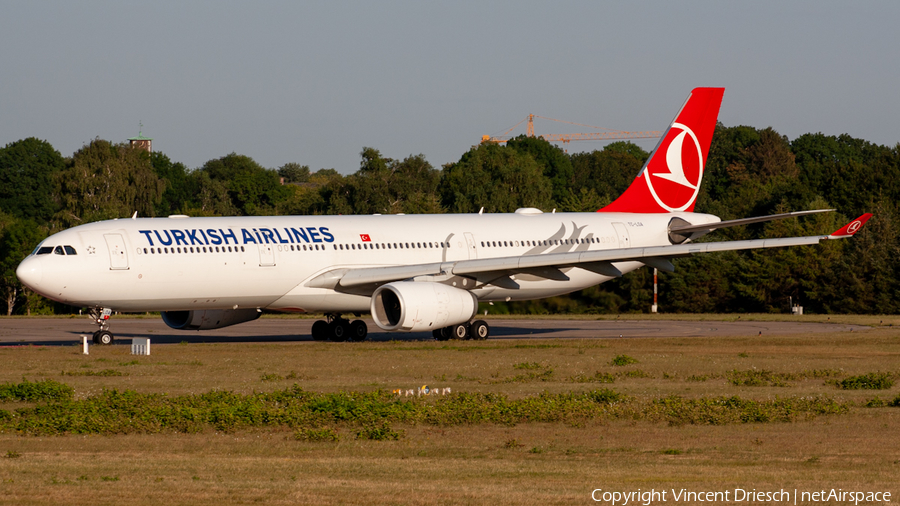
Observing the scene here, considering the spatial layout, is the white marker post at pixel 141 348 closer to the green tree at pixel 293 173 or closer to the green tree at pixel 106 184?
the green tree at pixel 106 184

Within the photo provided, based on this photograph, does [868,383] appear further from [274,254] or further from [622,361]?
[274,254]

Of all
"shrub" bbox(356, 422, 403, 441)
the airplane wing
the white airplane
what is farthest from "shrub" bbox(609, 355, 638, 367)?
"shrub" bbox(356, 422, 403, 441)

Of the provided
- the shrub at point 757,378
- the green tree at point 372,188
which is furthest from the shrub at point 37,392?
the green tree at point 372,188

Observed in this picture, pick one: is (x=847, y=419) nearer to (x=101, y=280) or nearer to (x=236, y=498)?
(x=236, y=498)

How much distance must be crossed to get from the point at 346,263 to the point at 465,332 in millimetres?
4054

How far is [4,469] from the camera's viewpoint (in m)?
11.5

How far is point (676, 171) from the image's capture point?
38844 millimetres

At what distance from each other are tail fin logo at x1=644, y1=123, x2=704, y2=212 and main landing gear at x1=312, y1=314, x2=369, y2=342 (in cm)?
1206

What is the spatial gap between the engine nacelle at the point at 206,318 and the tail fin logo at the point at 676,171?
15.0 metres

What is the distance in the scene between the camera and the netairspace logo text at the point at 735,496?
960 centimetres

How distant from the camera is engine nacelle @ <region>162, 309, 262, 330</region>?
104 ft

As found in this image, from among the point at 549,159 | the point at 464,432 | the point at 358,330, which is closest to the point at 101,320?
the point at 358,330

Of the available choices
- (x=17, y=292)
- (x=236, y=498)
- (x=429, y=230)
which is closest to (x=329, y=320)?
(x=429, y=230)

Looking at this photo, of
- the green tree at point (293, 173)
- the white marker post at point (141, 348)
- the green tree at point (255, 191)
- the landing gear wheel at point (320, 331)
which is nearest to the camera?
the white marker post at point (141, 348)
